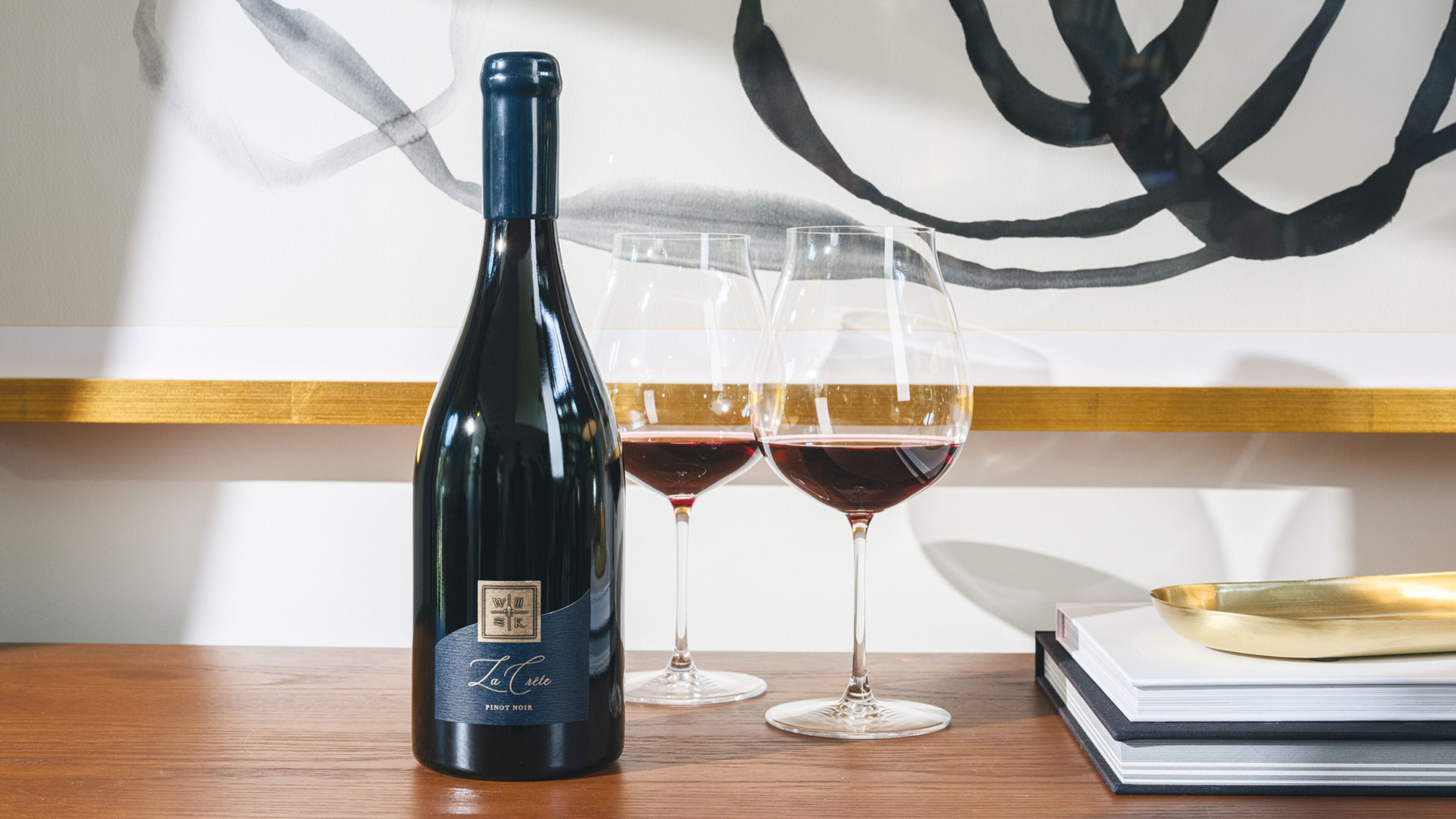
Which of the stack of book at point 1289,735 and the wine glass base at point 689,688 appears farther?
the wine glass base at point 689,688

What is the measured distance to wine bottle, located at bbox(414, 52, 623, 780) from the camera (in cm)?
52

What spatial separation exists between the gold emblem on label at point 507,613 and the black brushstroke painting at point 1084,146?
45 centimetres

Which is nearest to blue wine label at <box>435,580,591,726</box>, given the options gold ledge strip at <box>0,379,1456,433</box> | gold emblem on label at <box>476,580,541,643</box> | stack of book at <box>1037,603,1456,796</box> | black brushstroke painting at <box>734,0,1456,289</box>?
gold emblem on label at <box>476,580,541,643</box>

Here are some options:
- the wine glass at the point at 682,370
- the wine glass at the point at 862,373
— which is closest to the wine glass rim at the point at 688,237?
the wine glass at the point at 682,370

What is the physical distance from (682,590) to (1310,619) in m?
0.36

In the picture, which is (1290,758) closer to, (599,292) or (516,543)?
(516,543)

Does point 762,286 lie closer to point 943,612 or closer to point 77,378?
point 943,612

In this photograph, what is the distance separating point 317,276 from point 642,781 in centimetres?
56

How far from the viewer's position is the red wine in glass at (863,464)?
1.97ft

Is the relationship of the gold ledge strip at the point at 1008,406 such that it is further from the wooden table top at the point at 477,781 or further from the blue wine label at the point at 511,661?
the blue wine label at the point at 511,661

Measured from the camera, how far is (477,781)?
54 centimetres

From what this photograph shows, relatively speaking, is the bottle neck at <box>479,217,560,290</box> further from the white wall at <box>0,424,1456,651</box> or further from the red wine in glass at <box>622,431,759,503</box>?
the white wall at <box>0,424,1456,651</box>

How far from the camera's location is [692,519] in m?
0.96

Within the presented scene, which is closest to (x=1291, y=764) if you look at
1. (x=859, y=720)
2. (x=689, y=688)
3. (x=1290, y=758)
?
(x=1290, y=758)
